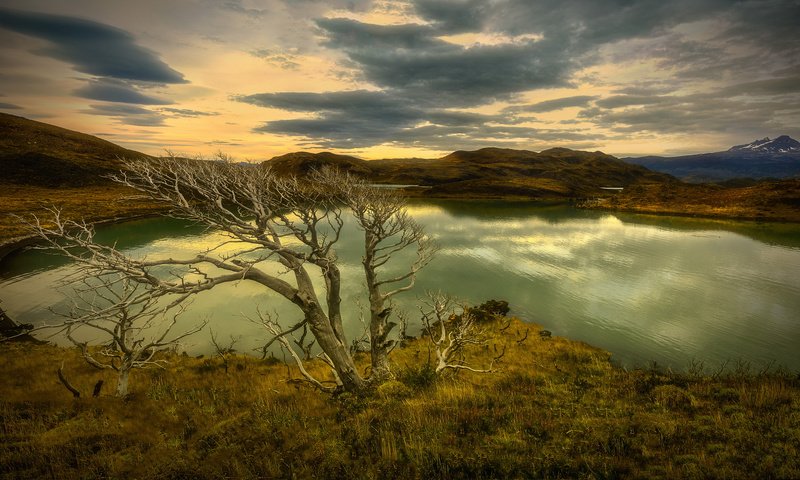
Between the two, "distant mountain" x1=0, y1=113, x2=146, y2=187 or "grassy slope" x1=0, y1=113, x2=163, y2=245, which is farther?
"distant mountain" x1=0, y1=113, x2=146, y2=187

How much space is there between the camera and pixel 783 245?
4941 cm

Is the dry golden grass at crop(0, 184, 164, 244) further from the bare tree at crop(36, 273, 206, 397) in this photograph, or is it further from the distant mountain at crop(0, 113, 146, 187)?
the bare tree at crop(36, 273, 206, 397)

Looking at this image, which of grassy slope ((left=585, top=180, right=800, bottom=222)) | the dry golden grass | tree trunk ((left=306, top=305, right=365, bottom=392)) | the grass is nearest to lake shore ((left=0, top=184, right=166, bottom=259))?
the dry golden grass

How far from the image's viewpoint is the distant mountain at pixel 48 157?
10306 centimetres

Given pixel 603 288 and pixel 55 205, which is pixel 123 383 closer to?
pixel 603 288

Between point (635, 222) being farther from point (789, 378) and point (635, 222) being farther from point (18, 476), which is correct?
point (18, 476)

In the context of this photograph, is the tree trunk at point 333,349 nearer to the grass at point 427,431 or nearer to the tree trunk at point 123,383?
the grass at point 427,431

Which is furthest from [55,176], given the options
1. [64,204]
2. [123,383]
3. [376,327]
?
[376,327]

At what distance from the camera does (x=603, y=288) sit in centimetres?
3319

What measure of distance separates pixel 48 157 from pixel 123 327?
509ft

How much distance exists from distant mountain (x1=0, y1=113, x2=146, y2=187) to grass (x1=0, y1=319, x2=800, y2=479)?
10874 cm

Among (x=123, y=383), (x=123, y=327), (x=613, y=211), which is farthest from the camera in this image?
(x=613, y=211)

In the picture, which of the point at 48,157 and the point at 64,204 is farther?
the point at 48,157

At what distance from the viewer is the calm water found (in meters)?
23.2
